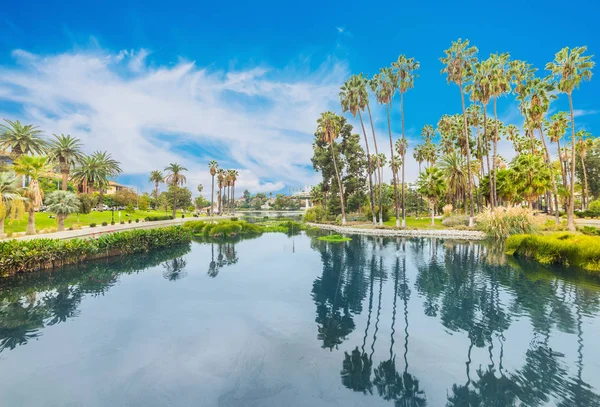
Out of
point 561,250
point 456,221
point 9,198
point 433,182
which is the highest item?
point 433,182

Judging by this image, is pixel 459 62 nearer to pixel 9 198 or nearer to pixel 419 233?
pixel 419 233

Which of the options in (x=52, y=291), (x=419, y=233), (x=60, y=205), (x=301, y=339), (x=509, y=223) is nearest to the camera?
(x=301, y=339)

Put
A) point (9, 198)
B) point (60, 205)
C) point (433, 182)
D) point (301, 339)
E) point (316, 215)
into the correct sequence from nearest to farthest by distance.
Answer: point (301, 339) → point (9, 198) → point (60, 205) → point (433, 182) → point (316, 215)

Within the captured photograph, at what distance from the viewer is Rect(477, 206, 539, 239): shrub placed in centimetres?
3200

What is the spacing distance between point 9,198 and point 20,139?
2751cm

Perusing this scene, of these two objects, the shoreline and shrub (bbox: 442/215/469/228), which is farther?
shrub (bbox: 442/215/469/228)

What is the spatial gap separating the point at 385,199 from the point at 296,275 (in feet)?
208

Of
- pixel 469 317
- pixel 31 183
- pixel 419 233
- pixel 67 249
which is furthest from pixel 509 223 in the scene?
pixel 31 183

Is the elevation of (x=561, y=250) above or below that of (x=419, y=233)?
above

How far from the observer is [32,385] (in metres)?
7.46

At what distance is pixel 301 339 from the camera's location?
10125 millimetres

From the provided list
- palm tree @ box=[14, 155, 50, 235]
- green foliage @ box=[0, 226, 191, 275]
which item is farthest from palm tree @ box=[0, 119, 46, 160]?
green foliage @ box=[0, 226, 191, 275]

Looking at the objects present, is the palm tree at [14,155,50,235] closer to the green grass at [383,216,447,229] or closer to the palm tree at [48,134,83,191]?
the palm tree at [48,134,83,191]

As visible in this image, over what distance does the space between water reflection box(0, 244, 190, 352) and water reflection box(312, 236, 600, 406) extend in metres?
11.2
